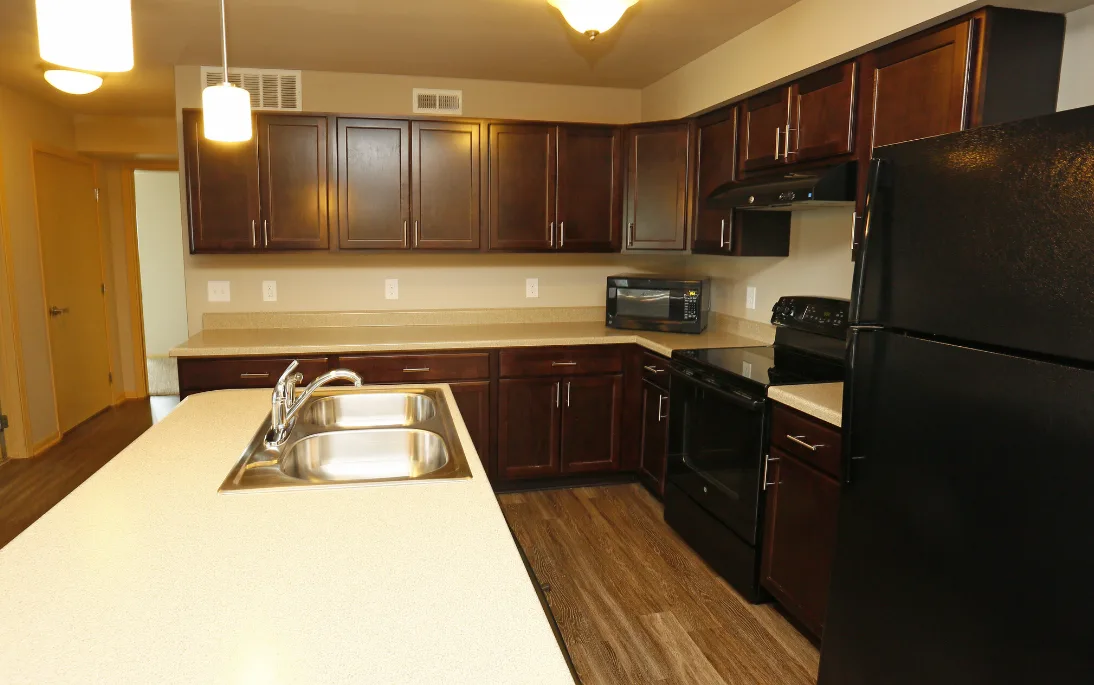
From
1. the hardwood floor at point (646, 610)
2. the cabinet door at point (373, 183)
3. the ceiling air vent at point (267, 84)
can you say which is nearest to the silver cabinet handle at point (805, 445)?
the hardwood floor at point (646, 610)

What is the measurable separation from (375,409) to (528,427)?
1.60m

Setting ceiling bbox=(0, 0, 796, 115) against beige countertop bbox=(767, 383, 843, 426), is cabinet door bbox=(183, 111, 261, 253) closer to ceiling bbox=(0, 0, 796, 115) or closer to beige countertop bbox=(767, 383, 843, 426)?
ceiling bbox=(0, 0, 796, 115)

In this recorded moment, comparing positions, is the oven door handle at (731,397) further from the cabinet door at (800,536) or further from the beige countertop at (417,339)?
the beige countertop at (417,339)

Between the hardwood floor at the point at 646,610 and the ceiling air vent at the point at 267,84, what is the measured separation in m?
2.56

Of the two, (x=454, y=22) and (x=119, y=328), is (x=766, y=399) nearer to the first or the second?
(x=454, y=22)

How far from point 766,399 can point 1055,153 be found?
4.64 ft

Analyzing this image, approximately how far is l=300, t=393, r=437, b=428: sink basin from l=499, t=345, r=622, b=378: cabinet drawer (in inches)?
55.4

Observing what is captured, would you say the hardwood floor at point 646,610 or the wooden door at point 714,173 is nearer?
the hardwood floor at point 646,610

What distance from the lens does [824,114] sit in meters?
2.59

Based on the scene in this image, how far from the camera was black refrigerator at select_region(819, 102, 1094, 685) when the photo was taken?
1.23 meters

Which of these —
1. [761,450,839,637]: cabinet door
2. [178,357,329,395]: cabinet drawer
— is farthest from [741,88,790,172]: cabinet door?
[178,357,329,395]: cabinet drawer

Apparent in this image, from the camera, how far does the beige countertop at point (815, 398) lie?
2160 mm

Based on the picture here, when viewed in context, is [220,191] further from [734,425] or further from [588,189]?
[734,425]

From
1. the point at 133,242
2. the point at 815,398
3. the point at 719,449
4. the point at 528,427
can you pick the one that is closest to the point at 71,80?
the point at 528,427
